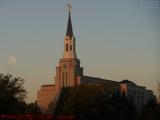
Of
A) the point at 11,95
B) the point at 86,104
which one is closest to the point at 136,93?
the point at 86,104

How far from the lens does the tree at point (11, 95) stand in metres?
50.6

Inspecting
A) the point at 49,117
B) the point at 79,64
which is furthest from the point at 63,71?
the point at 49,117

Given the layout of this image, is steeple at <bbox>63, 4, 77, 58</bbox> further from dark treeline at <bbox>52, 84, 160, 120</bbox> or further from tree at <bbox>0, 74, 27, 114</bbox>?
tree at <bbox>0, 74, 27, 114</bbox>

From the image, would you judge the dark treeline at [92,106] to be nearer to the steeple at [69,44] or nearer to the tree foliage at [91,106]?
the tree foliage at [91,106]

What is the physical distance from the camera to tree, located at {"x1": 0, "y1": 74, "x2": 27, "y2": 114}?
50.6 metres

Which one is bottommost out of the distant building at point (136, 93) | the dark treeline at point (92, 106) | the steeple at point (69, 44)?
the dark treeline at point (92, 106)

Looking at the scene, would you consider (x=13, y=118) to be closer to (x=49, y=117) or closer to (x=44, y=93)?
(x=49, y=117)

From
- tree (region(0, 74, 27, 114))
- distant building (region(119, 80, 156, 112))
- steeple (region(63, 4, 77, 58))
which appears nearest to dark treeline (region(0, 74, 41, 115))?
tree (region(0, 74, 27, 114))

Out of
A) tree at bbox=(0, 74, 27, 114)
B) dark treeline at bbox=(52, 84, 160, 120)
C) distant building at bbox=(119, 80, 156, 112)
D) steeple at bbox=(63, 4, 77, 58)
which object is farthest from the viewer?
distant building at bbox=(119, 80, 156, 112)

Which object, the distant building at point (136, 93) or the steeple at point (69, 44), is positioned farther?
the distant building at point (136, 93)

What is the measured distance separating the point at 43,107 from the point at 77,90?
81.4 m

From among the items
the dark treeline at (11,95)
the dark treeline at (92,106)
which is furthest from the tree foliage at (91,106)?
the dark treeline at (11,95)

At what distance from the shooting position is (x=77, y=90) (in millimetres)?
62562

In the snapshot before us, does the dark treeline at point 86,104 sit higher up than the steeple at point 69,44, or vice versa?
the steeple at point 69,44
